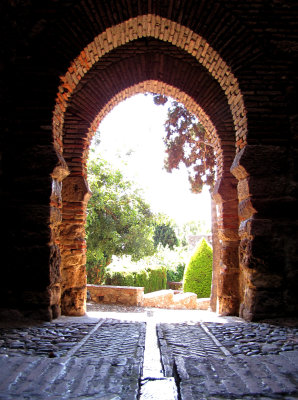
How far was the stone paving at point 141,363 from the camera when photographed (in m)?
1.77

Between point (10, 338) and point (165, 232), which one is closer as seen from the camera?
point (10, 338)

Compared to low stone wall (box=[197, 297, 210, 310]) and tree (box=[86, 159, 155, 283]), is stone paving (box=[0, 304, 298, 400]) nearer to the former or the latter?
low stone wall (box=[197, 297, 210, 310])

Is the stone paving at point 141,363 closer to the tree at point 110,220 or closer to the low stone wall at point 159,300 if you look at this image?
the low stone wall at point 159,300

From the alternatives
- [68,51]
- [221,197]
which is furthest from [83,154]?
[221,197]

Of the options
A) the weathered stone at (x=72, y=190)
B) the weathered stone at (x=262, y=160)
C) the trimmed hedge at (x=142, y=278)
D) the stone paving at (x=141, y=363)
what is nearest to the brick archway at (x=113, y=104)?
the weathered stone at (x=72, y=190)

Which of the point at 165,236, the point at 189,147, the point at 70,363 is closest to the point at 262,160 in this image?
the point at 70,363

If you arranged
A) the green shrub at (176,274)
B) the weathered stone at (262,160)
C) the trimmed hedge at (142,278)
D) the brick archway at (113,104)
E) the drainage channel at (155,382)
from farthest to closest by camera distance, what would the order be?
the green shrub at (176,274) → the trimmed hedge at (142,278) → the brick archway at (113,104) → the weathered stone at (262,160) → the drainage channel at (155,382)

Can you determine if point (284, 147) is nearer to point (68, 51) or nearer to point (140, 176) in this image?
point (68, 51)

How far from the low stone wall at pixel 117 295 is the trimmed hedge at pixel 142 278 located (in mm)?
1194

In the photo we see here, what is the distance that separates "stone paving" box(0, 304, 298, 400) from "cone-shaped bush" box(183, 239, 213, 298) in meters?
8.27

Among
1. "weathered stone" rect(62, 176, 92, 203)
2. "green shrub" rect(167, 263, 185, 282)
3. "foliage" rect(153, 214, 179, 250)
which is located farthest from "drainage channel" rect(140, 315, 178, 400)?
"foliage" rect(153, 214, 179, 250)

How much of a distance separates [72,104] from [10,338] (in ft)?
12.5

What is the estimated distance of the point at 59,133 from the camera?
153 inches

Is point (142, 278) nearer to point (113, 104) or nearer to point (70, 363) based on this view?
point (113, 104)
